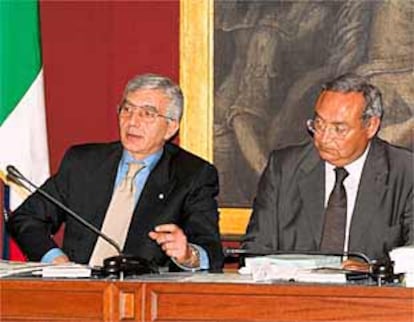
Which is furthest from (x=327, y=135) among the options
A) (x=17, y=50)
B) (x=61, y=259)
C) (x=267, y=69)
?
(x=17, y=50)

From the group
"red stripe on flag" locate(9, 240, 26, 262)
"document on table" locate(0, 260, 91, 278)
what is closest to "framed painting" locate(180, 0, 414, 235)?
"red stripe on flag" locate(9, 240, 26, 262)

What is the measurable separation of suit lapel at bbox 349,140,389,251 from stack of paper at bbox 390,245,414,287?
0.77 meters

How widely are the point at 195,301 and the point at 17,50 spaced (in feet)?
5.76

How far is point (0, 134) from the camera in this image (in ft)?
12.4

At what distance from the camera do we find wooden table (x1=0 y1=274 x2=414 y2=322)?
235 centimetres

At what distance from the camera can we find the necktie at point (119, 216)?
3.37m

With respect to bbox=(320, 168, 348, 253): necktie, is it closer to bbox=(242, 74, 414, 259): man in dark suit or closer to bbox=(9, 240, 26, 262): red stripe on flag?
bbox=(242, 74, 414, 259): man in dark suit

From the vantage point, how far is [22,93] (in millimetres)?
3881

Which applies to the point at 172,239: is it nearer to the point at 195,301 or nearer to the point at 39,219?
the point at 195,301

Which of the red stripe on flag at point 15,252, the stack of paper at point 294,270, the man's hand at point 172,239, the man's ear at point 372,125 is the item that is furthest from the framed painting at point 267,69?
the stack of paper at point 294,270

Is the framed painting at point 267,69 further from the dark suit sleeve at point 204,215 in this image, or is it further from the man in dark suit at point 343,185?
the dark suit sleeve at point 204,215

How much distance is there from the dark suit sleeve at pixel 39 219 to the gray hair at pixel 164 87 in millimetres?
340

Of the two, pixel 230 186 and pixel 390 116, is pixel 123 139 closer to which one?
pixel 230 186

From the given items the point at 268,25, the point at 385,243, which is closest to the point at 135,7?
the point at 268,25
